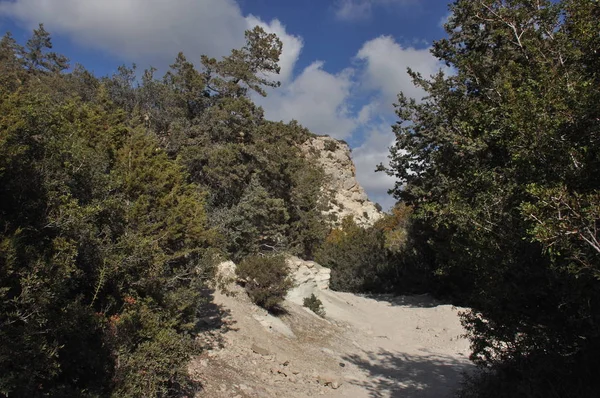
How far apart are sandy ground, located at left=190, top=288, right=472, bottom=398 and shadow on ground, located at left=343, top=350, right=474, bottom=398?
0.07 feet

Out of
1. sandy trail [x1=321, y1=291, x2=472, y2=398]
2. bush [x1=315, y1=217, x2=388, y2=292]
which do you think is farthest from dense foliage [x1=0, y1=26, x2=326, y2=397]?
bush [x1=315, y1=217, x2=388, y2=292]

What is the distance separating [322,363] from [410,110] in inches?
416

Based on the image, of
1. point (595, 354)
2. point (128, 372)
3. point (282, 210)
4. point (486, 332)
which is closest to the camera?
point (595, 354)

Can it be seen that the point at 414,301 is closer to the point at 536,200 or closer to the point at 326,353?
the point at 326,353

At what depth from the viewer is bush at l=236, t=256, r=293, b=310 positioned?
11930mm

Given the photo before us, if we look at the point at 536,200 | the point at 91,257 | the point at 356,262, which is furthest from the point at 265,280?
the point at 356,262

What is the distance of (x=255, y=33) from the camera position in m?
19.7

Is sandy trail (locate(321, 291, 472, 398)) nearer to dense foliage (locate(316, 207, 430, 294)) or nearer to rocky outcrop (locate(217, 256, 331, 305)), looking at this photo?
rocky outcrop (locate(217, 256, 331, 305))

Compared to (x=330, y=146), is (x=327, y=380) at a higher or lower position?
lower

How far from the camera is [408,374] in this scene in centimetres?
1004

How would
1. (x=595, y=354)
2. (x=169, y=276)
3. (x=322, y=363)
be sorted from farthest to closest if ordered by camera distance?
(x=322, y=363) → (x=169, y=276) → (x=595, y=354)

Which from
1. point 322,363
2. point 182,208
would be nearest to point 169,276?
point 182,208

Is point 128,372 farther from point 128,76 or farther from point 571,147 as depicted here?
point 128,76

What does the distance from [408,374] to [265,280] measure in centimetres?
461
